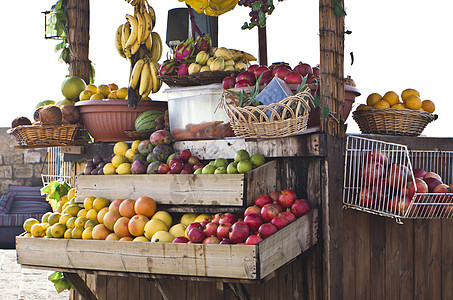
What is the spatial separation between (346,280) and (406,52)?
9.73 ft

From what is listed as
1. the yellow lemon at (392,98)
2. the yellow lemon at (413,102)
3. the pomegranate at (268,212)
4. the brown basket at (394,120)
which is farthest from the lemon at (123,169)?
the yellow lemon at (413,102)

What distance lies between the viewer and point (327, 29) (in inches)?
99.0

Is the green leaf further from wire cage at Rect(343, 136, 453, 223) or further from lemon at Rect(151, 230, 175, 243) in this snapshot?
lemon at Rect(151, 230, 175, 243)

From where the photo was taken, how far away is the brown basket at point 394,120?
2918mm

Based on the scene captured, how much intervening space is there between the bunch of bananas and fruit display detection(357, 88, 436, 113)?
41.4 inches

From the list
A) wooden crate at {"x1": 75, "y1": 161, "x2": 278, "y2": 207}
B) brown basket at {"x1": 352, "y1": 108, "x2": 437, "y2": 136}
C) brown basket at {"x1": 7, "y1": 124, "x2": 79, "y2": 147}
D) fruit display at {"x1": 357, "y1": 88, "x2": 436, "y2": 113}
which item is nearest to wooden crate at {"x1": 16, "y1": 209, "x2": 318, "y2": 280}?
wooden crate at {"x1": 75, "y1": 161, "x2": 278, "y2": 207}

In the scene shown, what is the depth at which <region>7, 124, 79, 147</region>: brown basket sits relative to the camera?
121 inches

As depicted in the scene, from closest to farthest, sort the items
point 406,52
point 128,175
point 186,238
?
point 186,238, point 128,175, point 406,52

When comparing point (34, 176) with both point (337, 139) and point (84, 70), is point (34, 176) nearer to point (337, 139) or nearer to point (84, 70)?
point (84, 70)

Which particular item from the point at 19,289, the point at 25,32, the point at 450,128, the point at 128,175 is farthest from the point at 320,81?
the point at 25,32

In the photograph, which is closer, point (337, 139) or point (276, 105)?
point (276, 105)

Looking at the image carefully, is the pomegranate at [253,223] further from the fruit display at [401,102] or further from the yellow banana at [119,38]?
the yellow banana at [119,38]

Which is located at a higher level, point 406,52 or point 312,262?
point 406,52

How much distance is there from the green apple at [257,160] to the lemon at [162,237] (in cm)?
56
